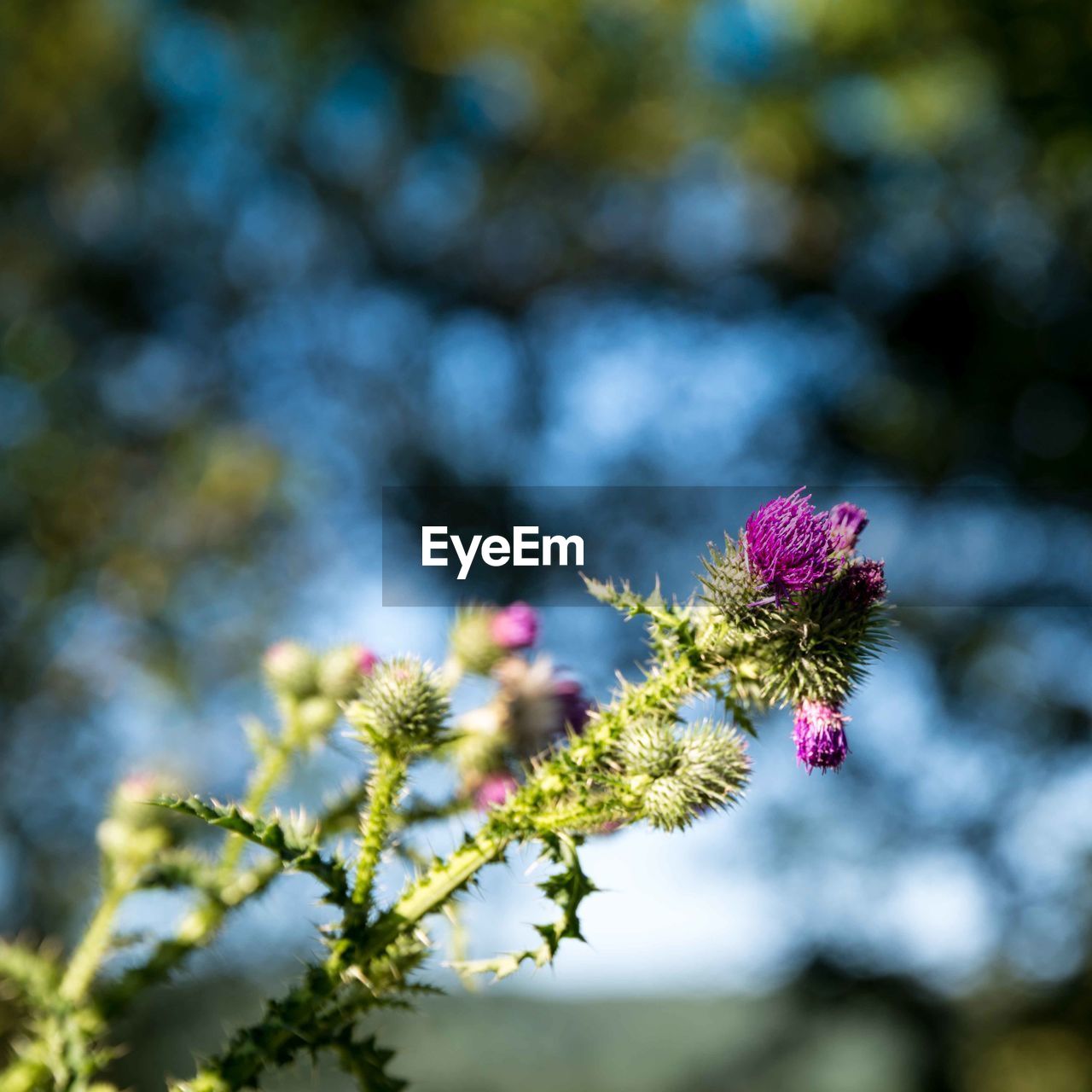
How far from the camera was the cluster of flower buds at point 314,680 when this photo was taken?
1170 mm

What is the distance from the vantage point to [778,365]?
907 cm

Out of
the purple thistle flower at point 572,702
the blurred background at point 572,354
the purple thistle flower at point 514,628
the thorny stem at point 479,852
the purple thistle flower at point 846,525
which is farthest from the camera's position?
the blurred background at point 572,354

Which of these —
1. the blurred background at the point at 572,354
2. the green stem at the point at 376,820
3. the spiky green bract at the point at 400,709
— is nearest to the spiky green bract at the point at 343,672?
the spiky green bract at the point at 400,709

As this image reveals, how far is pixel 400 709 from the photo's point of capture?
36.9 inches

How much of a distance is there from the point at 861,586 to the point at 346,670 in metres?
0.54

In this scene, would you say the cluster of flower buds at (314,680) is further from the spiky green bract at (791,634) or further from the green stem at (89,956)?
the spiky green bract at (791,634)

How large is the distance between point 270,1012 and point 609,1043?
9313 millimetres

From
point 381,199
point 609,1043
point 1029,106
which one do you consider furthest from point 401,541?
point 1029,106

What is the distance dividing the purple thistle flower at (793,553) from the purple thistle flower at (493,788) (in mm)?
291

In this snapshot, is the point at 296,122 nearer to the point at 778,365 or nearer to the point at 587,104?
the point at 587,104

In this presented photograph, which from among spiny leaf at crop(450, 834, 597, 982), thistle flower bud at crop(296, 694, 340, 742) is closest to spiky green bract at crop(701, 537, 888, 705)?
spiny leaf at crop(450, 834, 597, 982)

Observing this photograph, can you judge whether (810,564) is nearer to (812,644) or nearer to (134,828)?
(812,644)

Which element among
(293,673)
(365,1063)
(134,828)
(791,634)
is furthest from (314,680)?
(791,634)

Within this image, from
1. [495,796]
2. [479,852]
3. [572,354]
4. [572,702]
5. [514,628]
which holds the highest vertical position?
[572,354]
